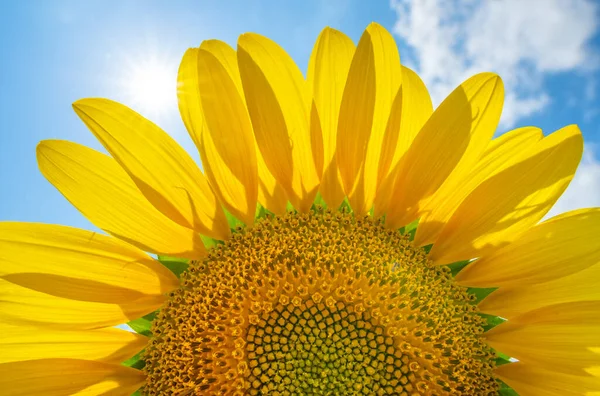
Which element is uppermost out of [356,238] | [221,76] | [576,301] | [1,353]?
[221,76]

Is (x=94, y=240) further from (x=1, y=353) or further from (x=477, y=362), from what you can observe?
(x=477, y=362)

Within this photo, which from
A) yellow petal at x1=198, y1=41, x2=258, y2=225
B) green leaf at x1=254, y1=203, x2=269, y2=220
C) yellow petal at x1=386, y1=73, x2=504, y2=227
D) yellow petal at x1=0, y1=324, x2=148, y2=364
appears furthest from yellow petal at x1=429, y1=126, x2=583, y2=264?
yellow petal at x1=0, y1=324, x2=148, y2=364

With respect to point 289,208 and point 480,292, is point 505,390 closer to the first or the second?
point 480,292

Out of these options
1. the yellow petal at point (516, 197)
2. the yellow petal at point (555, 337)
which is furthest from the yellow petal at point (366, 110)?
the yellow petal at point (555, 337)

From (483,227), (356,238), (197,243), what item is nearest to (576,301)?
(483,227)

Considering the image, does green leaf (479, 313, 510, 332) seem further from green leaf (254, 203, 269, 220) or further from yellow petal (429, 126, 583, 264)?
green leaf (254, 203, 269, 220)

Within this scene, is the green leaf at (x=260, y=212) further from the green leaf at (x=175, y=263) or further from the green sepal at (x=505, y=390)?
the green sepal at (x=505, y=390)
